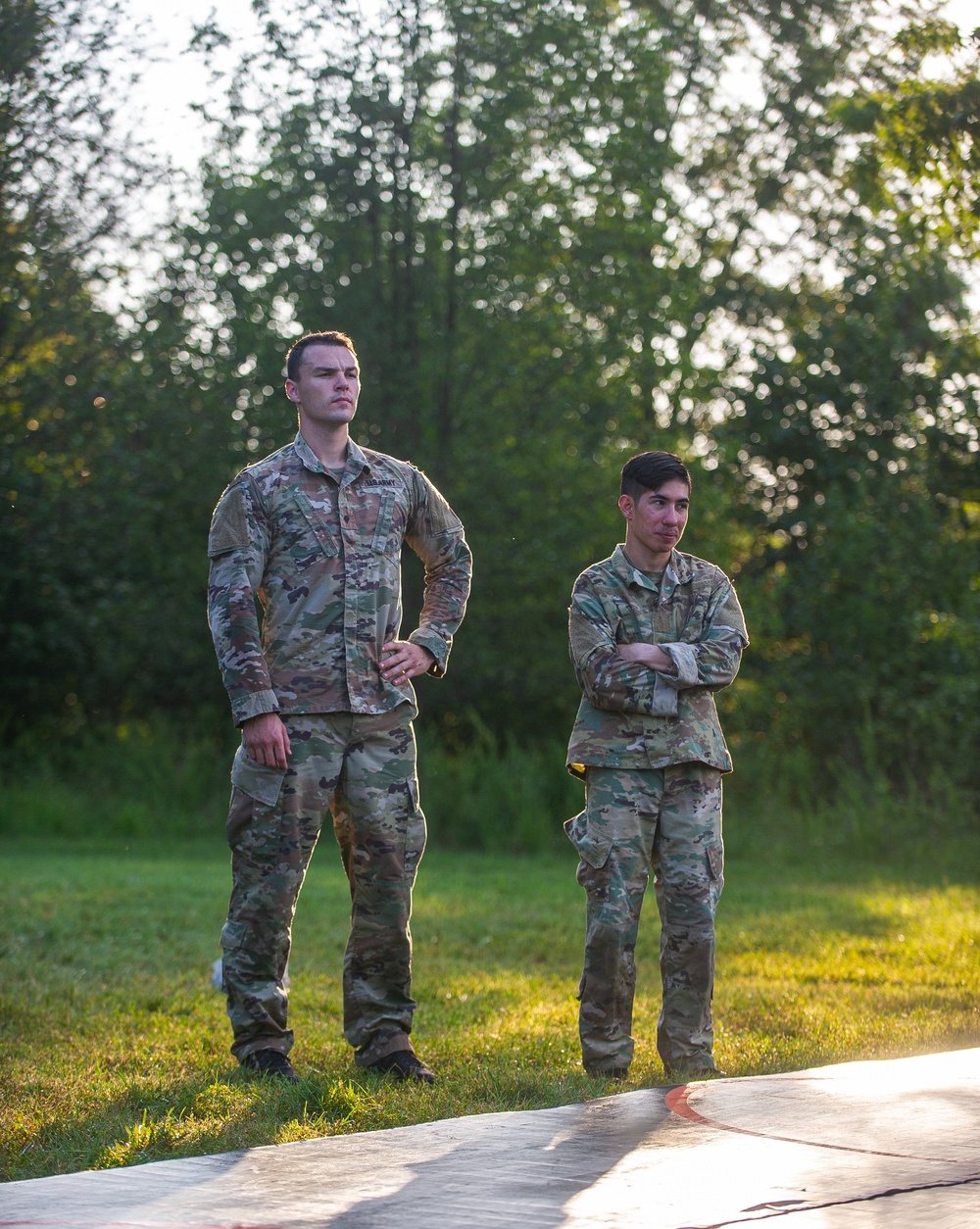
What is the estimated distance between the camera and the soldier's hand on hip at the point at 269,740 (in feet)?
14.6

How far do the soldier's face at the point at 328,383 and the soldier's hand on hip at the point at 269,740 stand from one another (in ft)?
3.18

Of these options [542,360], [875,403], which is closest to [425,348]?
[542,360]

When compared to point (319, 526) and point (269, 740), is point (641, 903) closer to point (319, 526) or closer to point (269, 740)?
point (269, 740)

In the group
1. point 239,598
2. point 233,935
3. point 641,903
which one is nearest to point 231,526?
point 239,598

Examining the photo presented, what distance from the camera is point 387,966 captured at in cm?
467

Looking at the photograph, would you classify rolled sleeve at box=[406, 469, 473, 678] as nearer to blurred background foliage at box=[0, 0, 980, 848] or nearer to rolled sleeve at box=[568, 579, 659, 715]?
rolled sleeve at box=[568, 579, 659, 715]

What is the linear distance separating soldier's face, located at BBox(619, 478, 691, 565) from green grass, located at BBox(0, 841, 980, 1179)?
64.6 inches

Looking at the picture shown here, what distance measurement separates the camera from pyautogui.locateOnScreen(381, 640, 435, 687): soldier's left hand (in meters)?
4.65

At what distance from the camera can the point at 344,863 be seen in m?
4.63

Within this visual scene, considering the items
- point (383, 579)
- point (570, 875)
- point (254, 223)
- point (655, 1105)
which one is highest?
point (254, 223)

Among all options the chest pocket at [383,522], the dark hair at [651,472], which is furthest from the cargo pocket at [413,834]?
the dark hair at [651,472]

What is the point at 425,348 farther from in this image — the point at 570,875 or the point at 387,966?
the point at 387,966

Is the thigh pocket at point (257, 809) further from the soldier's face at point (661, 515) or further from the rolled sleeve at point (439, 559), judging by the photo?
the soldier's face at point (661, 515)

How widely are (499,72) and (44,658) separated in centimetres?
870
